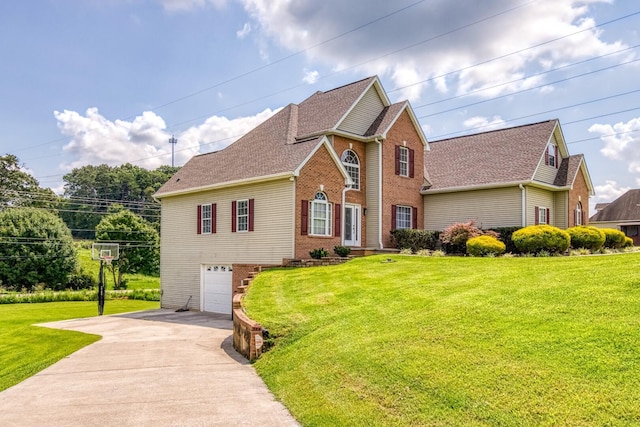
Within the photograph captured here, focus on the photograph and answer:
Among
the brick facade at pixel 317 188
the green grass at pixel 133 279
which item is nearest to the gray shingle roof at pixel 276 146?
the brick facade at pixel 317 188

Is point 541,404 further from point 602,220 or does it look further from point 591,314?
point 602,220

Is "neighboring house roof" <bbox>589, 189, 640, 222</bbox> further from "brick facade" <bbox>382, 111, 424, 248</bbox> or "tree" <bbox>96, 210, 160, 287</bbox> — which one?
"tree" <bbox>96, 210, 160, 287</bbox>

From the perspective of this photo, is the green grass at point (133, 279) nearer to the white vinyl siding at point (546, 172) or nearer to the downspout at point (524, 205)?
the downspout at point (524, 205)

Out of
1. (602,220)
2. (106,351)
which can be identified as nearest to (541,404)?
(106,351)

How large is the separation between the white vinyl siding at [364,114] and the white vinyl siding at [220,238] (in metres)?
5.22

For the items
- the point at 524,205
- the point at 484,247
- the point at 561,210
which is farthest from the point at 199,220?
the point at 561,210

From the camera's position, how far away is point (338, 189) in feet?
70.4

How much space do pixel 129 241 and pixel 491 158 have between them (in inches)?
1479

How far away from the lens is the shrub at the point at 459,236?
2168 cm

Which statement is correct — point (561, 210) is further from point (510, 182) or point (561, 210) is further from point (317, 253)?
point (317, 253)

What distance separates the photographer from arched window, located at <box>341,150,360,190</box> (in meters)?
23.5

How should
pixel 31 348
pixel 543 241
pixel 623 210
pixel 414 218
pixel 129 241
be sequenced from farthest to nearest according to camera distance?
pixel 129 241 < pixel 623 210 < pixel 414 218 < pixel 543 241 < pixel 31 348

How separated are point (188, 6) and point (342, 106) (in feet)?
27.9

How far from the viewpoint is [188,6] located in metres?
18.1
